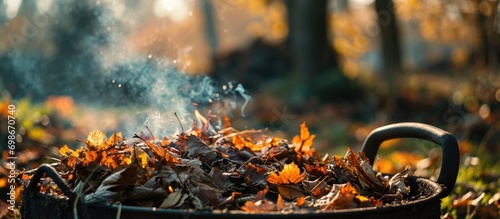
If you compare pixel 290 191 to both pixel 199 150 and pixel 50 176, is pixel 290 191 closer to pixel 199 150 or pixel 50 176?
pixel 199 150

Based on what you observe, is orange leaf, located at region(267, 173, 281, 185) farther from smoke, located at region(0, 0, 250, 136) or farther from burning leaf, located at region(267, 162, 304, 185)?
smoke, located at region(0, 0, 250, 136)

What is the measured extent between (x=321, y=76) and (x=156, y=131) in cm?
1079

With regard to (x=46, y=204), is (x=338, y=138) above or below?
above

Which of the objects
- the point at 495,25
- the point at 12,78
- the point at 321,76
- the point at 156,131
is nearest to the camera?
the point at 156,131

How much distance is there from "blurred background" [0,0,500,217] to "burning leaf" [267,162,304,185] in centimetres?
103

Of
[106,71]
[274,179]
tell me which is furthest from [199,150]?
[106,71]

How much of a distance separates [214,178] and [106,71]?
3407mm

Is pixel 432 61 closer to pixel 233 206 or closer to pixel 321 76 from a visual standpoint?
pixel 321 76

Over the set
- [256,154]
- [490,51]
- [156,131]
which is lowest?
[256,154]

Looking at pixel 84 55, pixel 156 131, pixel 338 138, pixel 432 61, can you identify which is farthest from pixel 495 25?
pixel 432 61

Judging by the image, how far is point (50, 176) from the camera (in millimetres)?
2148

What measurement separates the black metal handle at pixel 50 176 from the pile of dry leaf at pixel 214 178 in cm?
5

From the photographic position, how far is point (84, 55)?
301 inches

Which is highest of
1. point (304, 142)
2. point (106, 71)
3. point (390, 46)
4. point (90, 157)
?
point (390, 46)
